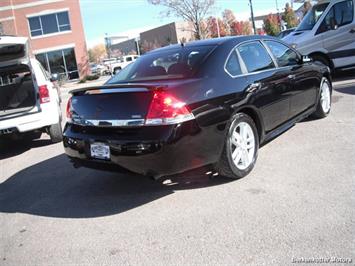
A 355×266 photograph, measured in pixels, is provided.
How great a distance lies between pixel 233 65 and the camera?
17.0 feet

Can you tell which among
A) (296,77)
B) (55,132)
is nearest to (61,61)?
(55,132)

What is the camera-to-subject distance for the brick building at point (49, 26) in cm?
4058

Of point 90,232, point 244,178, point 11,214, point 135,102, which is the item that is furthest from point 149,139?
point 11,214

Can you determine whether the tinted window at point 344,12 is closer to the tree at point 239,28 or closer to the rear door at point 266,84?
the rear door at point 266,84

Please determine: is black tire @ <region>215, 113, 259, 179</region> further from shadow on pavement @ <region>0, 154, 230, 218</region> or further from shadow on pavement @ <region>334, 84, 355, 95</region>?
shadow on pavement @ <region>334, 84, 355, 95</region>

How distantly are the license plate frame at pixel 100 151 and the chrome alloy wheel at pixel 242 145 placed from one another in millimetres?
1308

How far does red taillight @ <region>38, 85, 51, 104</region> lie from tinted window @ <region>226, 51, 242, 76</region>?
3855 mm

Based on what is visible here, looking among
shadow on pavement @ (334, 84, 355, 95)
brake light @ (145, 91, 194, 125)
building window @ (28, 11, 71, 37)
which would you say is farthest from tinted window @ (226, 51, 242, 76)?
building window @ (28, 11, 71, 37)

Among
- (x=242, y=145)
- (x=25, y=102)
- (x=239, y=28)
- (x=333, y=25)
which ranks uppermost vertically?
(x=239, y=28)

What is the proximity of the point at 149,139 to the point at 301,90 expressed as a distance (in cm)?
304

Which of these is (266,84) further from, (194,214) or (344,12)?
(344,12)

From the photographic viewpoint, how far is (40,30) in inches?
1606

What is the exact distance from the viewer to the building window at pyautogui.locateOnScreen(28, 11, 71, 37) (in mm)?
40719

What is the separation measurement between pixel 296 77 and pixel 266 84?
1.00 m
